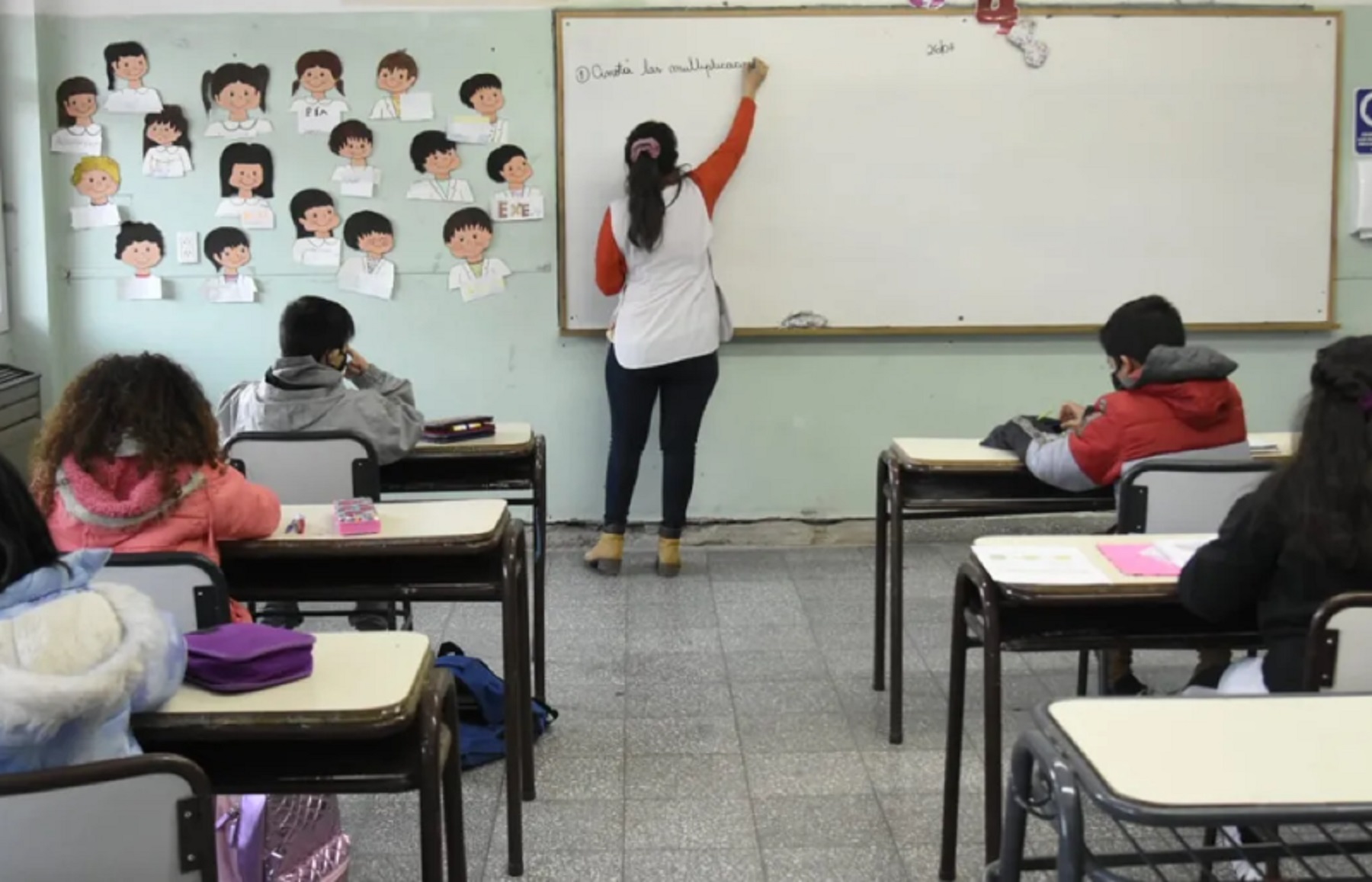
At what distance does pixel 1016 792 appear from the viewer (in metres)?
1.75

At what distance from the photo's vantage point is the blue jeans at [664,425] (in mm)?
4945

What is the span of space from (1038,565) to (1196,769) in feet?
3.06

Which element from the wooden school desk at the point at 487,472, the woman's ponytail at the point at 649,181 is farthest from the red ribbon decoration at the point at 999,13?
the wooden school desk at the point at 487,472

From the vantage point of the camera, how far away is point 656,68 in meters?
4.99

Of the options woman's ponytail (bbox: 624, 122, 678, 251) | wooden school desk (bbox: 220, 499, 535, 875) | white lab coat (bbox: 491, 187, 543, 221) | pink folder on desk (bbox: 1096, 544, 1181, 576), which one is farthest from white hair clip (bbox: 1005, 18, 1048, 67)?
wooden school desk (bbox: 220, 499, 535, 875)

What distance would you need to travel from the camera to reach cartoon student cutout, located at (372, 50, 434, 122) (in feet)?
16.4

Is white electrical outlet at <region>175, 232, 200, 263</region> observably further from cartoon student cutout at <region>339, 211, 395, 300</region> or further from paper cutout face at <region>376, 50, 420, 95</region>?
paper cutout face at <region>376, 50, 420, 95</region>

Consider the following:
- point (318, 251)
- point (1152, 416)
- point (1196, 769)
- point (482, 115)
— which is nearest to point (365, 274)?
point (318, 251)

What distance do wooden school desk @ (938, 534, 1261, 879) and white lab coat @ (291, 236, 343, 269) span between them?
3.21 meters

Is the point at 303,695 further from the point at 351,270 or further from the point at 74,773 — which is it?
the point at 351,270

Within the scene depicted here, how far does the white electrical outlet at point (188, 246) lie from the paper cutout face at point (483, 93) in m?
1.08

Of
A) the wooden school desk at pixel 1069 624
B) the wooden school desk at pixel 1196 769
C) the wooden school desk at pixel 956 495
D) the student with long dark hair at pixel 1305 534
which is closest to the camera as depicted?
the wooden school desk at pixel 1196 769

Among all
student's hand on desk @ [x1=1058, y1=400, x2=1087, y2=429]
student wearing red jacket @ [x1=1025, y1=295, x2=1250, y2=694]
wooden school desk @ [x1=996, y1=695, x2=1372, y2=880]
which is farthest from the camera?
student's hand on desk @ [x1=1058, y1=400, x2=1087, y2=429]

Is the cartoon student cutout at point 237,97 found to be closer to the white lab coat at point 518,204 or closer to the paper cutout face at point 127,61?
the paper cutout face at point 127,61
